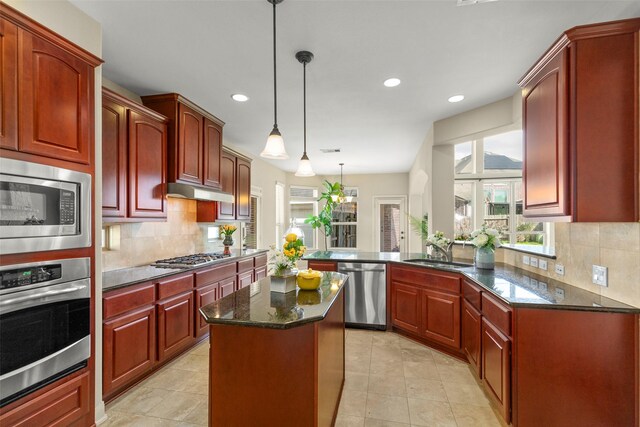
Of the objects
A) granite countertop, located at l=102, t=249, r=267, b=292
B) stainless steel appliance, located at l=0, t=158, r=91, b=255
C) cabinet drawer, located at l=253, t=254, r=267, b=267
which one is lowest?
cabinet drawer, located at l=253, t=254, r=267, b=267

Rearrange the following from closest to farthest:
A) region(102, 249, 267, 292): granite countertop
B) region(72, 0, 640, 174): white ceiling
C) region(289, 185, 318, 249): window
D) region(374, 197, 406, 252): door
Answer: region(72, 0, 640, 174): white ceiling, region(102, 249, 267, 292): granite countertop, region(289, 185, 318, 249): window, region(374, 197, 406, 252): door

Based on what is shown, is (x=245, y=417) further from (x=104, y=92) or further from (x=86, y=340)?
(x=104, y=92)

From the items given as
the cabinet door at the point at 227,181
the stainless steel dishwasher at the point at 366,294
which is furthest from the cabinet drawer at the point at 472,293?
the cabinet door at the point at 227,181

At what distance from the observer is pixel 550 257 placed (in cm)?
251

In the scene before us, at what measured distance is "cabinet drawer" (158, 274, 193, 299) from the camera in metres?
2.73

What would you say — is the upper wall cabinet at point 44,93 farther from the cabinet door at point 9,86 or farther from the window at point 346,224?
the window at point 346,224

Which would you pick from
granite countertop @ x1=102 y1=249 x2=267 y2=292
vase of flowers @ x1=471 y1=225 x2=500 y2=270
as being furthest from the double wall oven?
vase of flowers @ x1=471 y1=225 x2=500 y2=270

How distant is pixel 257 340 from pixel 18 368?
A: 4.09 ft

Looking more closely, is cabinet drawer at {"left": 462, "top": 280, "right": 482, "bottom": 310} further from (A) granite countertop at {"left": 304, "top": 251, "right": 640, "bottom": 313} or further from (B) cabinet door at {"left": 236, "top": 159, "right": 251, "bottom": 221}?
(B) cabinet door at {"left": 236, "top": 159, "right": 251, "bottom": 221}

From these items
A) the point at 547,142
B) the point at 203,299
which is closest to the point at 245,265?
the point at 203,299

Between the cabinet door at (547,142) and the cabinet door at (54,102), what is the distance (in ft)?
9.76

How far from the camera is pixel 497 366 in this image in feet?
6.85

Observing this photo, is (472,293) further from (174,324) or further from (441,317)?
(174,324)

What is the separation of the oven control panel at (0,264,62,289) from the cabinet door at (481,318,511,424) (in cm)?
280
